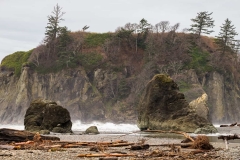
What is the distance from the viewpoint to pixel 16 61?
288 ft

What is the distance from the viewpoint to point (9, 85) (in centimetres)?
8088

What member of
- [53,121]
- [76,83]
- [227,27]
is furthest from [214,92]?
[53,121]

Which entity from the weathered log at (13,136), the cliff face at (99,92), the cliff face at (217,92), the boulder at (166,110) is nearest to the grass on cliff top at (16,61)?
the cliff face at (99,92)

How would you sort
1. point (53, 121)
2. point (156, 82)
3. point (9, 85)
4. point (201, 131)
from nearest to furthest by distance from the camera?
point (201, 131)
point (53, 121)
point (156, 82)
point (9, 85)

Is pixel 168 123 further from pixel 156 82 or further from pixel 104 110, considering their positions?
pixel 104 110

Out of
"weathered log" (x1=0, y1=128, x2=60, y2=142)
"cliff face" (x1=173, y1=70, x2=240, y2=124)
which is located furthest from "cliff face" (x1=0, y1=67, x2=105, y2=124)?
"weathered log" (x1=0, y1=128, x2=60, y2=142)

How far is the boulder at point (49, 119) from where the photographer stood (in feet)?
116

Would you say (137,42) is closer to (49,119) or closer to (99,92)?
(99,92)

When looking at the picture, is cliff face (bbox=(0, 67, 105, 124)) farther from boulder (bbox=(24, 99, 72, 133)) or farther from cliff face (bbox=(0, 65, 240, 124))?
boulder (bbox=(24, 99, 72, 133))

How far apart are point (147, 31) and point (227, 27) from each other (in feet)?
63.3

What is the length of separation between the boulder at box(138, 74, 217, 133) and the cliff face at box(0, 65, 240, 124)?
29.1 meters

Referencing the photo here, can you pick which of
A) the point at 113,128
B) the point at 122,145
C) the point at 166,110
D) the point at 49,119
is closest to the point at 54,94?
the point at 113,128

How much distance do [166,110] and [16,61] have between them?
58.3 meters

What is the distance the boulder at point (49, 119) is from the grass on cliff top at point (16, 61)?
155 feet
